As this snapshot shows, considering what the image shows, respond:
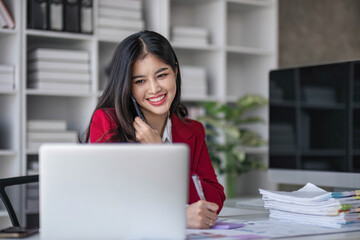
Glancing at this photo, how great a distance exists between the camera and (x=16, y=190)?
6.86ft

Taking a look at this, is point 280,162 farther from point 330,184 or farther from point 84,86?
point 84,86

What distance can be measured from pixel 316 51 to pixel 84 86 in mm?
2039

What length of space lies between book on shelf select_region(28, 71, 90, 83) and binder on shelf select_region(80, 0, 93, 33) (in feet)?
0.90

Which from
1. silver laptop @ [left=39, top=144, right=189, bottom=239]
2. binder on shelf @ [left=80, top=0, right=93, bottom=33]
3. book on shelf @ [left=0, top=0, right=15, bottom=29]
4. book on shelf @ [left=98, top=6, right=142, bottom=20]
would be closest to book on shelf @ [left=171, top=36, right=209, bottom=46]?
book on shelf @ [left=98, top=6, right=142, bottom=20]

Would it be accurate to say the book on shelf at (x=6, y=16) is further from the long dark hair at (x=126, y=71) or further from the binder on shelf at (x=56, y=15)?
the long dark hair at (x=126, y=71)

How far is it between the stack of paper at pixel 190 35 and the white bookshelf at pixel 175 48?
5 cm

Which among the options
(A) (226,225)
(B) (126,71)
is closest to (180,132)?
(B) (126,71)

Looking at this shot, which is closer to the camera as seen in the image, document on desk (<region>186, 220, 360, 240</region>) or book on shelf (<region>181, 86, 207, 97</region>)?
document on desk (<region>186, 220, 360, 240</region>)

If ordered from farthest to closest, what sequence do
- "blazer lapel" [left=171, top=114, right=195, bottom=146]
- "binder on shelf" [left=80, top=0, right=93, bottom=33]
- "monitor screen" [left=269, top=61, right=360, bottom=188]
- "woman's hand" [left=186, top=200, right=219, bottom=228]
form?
"binder on shelf" [left=80, top=0, right=93, bottom=33] → "monitor screen" [left=269, top=61, right=360, bottom=188] → "blazer lapel" [left=171, top=114, right=195, bottom=146] → "woman's hand" [left=186, top=200, right=219, bottom=228]

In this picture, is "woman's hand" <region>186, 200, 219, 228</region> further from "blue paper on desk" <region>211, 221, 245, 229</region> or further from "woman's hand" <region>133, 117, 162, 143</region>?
"woman's hand" <region>133, 117, 162, 143</region>

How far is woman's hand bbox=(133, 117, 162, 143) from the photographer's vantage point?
6.38 feet

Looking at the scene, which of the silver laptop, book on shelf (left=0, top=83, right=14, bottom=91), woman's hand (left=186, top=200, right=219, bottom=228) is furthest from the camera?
book on shelf (left=0, top=83, right=14, bottom=91)

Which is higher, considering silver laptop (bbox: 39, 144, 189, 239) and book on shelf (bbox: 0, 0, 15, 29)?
book on shelf (bbox: 0, 0, 15, 29)

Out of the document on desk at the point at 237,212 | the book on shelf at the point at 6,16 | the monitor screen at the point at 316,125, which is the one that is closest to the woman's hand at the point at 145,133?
the document on desk at the point at 237,212
